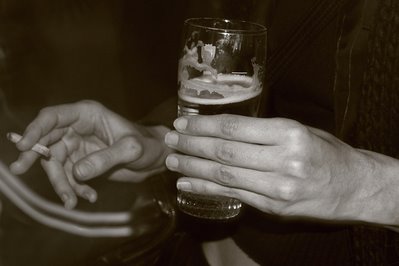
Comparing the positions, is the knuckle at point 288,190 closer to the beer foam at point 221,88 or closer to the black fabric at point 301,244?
the beer foam at point 221,88

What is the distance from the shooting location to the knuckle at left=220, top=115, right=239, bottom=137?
726 millimetres

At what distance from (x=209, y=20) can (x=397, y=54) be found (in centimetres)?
42

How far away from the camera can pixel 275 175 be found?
74cm

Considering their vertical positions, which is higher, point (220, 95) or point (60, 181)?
point (220, 95)

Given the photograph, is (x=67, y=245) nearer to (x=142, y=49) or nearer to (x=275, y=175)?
(x=275, y=175)

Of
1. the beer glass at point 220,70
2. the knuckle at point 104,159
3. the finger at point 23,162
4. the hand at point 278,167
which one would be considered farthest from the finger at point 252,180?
the finger at point 23,162

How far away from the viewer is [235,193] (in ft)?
2.59

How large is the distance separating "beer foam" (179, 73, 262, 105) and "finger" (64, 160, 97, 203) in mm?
373

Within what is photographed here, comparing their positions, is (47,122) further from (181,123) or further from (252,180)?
(252,180)

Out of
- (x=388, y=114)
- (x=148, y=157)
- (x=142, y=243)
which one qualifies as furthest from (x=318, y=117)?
(x=142, y=243)

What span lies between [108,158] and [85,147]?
14 centimetres

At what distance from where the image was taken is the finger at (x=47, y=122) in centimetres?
98

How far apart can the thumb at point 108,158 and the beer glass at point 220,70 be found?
230 millimetres

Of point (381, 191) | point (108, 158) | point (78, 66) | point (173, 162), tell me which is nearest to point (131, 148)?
point (108, 158)
